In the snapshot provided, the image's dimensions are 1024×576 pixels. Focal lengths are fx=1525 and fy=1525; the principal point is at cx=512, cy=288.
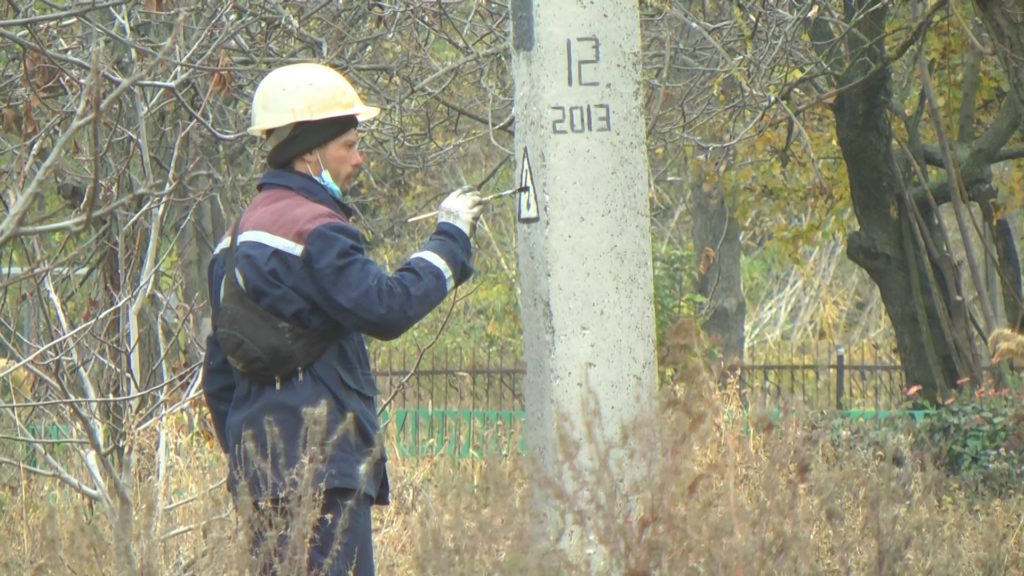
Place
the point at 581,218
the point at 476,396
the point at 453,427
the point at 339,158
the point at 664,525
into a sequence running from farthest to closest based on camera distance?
the point at 476,396
the point at 453,427
the point at 581,218
the point at 339,158
the point at 664,525

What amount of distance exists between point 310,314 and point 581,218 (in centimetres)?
106

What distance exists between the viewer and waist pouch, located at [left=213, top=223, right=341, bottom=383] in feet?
11.7

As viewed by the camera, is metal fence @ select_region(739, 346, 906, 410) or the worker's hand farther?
metal fence @ select_region(739, 346, 906, 410)

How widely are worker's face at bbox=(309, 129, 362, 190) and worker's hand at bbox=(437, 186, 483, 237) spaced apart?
255 millimetres

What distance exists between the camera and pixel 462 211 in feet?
12.8

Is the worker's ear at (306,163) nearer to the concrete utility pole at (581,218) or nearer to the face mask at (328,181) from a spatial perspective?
the face mask at (328,181)

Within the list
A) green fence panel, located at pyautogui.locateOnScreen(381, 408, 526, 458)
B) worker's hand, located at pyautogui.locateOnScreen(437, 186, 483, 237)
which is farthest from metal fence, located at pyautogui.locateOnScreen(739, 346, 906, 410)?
worker's hand, located at pyautogui.locateOnScreen(437, 186, 483, 237)

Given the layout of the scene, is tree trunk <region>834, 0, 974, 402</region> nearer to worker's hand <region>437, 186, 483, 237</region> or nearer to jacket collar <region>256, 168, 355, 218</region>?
worker's hand <region>437, 186, 483, 237</region>

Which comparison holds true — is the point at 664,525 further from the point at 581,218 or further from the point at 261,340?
the point at 581,218

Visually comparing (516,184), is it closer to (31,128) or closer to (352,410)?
(352,410)

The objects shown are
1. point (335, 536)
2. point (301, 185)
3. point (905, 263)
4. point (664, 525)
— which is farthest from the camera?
point (905, 263)

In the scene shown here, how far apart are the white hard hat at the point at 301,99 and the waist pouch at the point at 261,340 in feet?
1.18

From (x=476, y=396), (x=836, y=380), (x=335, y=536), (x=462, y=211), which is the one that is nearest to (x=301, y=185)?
(x=462, y=211)

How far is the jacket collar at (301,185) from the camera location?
12.2 feet
